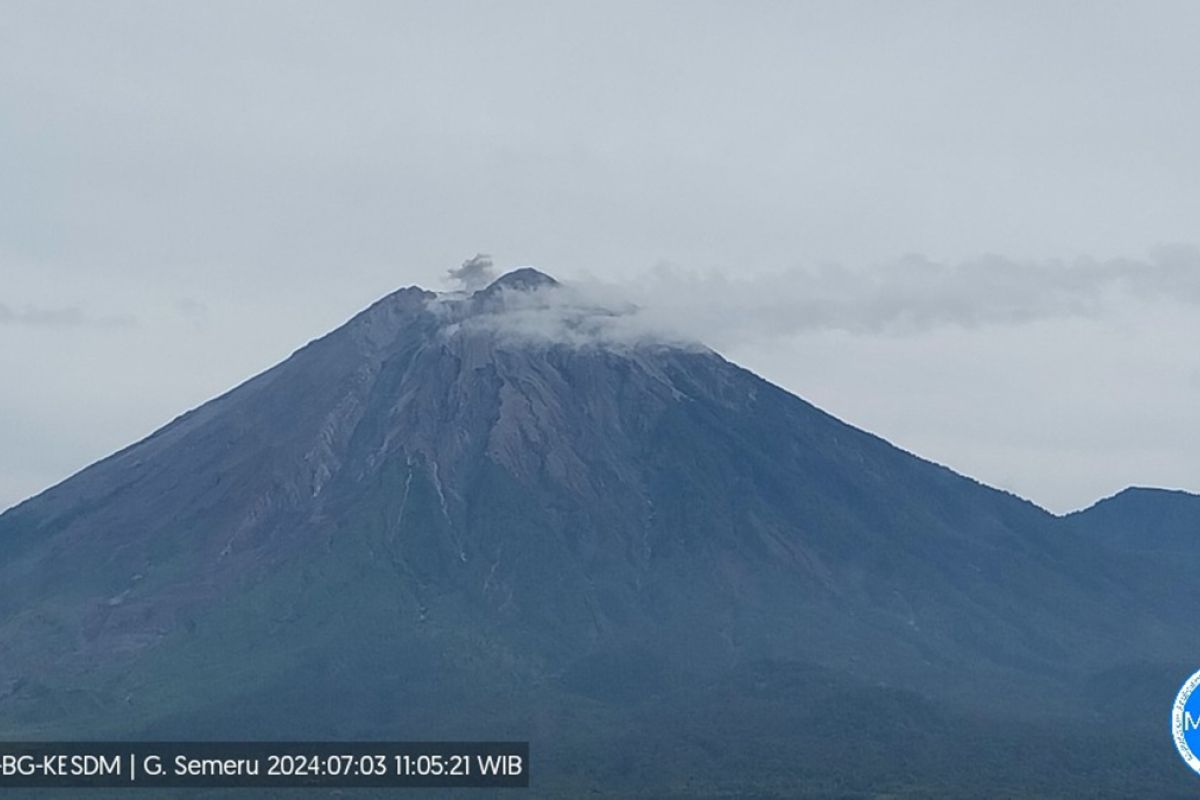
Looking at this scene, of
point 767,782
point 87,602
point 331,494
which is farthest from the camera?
point 331,494

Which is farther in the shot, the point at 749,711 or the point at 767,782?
the point at 749,711

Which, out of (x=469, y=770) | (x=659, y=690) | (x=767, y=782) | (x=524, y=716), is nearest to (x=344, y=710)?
(x=524, y=716)

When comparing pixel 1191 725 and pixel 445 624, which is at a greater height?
pixel 445 624

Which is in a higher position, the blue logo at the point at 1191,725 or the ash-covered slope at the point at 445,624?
the ash-covered slope at the point at 445,624

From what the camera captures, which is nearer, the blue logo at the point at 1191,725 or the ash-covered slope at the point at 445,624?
the blue logo at the point at 1191,725

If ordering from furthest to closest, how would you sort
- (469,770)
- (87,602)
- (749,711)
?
(87,602) → (749,711) → (469,770)

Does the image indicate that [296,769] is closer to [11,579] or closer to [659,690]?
[659,690]

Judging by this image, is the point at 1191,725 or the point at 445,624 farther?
the point at 445,624

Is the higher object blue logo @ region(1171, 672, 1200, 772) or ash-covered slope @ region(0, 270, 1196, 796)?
ash-covered slope @ region(0, 270, 1196, 796)

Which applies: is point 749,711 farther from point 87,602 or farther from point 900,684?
point 87,602

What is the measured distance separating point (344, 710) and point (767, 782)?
3691 centimetres

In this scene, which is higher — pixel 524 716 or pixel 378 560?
pixel 378 560

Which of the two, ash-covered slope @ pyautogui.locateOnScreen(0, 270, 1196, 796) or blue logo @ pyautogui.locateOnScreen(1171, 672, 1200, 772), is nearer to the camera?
blue logo @ pyautogui.locateOnScreen(1171, 672, 1200, 772)

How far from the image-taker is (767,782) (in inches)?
5320
